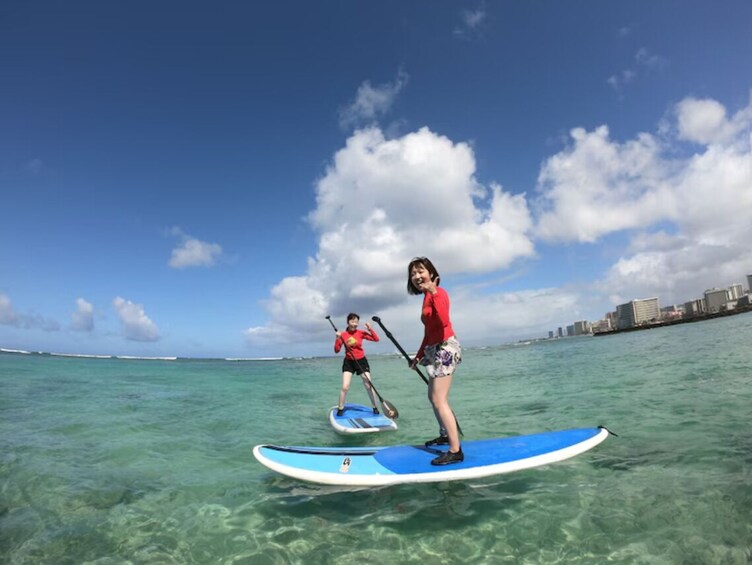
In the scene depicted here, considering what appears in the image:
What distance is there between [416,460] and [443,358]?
1598mm

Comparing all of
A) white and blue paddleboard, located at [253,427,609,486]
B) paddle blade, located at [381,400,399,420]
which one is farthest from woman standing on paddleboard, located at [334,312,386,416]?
white and blue paddleboard, located at [253,427,609,486]

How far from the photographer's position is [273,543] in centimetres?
457

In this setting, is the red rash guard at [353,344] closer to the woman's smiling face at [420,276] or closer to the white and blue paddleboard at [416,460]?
the white and blue paddleboard at [416,460]

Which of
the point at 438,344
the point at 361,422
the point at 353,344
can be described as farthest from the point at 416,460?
the point at 353,344

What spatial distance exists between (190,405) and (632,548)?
54.6 ft

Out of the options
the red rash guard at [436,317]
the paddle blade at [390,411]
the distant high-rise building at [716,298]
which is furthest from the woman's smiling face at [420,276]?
the distant high-rise building at [716,298]

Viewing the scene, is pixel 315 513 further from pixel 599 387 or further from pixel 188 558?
pixel 599 387

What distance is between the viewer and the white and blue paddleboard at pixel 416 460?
5.39 metres

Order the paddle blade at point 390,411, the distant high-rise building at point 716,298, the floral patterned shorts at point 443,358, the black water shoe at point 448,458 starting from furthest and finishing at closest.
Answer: the distant high-rise building at point 716,298, the paddle blade at point 390,411, the floral patterned shorts at point 443,358, the black water shoe at point 448,458

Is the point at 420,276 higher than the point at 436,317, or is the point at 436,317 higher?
the point at 420,276

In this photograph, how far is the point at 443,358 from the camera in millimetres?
5715

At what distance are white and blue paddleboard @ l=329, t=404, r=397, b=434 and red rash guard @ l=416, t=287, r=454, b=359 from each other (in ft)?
15.5

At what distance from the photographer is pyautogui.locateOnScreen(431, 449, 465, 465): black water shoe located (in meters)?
5.57

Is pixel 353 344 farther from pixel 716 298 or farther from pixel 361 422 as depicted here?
pixel 716 298
